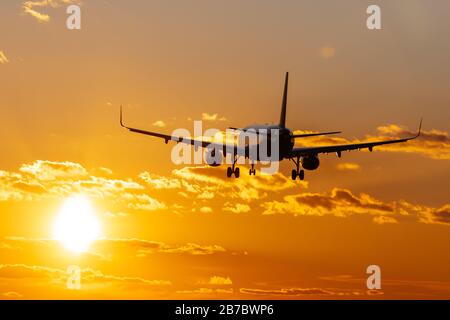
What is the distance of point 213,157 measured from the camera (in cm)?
7944

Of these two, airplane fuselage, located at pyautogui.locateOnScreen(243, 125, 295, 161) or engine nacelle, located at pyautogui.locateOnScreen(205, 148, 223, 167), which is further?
engine nacelle, located at pyautogui.locateOnScreen(205, 148, 223, 167)

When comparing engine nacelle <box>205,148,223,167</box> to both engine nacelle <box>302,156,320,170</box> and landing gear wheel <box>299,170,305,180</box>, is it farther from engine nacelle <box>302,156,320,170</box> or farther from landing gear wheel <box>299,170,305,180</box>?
engine nacelle <box>302,156,320,170</box>

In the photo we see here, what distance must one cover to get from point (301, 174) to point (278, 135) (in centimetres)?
1495

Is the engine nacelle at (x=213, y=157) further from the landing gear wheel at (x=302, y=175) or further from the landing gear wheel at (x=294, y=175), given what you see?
Answer: the landing gear wheel at (x=302, y=175)

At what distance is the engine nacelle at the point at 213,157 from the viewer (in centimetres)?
7938

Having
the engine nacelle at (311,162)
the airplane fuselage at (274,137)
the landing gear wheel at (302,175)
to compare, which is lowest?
the landing gear wheel at (302,175)

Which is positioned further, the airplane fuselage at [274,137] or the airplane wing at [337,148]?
the airplane wing at [337,148]

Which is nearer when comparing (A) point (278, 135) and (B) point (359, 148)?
(A) point (278, 135)

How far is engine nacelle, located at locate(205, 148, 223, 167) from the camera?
79375mm

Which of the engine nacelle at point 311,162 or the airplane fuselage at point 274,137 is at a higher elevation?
the airplane fuselage at point 274,137
